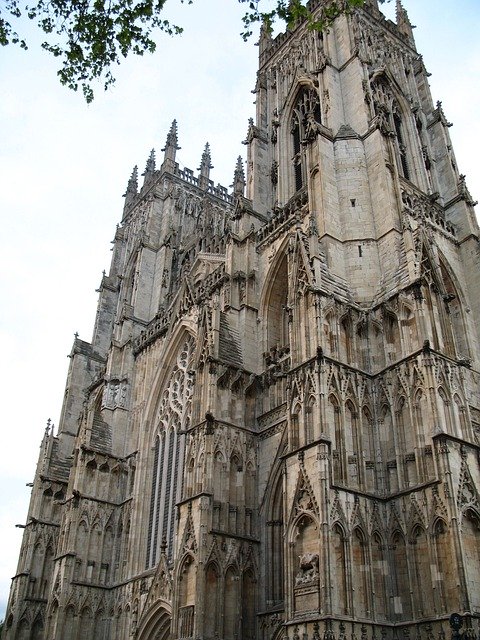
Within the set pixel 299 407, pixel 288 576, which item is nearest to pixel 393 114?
pixel 299 407

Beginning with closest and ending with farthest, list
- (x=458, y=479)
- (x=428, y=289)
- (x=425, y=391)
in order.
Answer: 1. (x=458, y=479)
2. (x=425, y=391)
3. (x=428, y=289)

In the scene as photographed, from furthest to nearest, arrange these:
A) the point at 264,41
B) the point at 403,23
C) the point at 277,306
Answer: the point at 264,41 → the point at 403,23 → the point at 277,306

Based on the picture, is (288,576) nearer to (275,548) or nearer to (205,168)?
(275,548)

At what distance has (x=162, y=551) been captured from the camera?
937 inches

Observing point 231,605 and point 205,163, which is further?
point 205,163

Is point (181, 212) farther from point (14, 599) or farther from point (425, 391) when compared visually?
point (425, 391)

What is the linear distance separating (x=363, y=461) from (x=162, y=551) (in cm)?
989

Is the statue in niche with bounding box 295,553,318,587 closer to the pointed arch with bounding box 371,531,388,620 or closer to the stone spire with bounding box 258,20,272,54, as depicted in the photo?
the pointed arch with bounding box 371,531,388,620

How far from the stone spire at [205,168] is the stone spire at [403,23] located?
17073 mm

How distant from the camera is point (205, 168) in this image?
159 ft

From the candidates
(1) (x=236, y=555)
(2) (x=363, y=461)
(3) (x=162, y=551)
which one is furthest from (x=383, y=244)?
(3) (x=162, y=551)

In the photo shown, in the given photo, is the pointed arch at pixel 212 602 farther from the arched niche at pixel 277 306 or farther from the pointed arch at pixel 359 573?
the arched niche at pixel 277 306

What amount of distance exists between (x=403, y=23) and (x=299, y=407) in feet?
84.3

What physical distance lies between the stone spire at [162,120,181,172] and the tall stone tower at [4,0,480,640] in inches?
368
